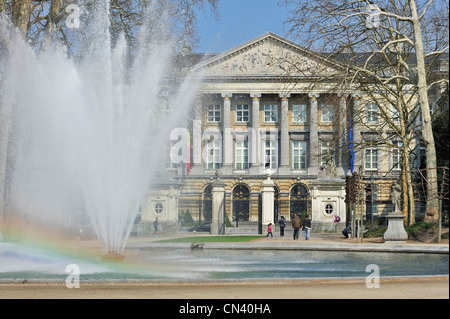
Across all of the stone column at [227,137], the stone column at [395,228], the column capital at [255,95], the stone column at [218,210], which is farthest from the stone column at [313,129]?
the stone column at [395,228]

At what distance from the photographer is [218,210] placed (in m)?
38.8

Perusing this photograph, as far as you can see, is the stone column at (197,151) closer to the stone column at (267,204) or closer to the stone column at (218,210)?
the stone column at (267,204)

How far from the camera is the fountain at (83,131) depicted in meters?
15.5

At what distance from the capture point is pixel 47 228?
19.5 metres

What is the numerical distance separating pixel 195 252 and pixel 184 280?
28.4ft

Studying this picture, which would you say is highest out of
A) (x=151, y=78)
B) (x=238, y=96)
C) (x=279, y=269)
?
(x=238, y=96)

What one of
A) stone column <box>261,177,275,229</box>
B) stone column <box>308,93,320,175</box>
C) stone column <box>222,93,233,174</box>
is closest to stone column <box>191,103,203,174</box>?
stone column <box>222,93,233,174</box>

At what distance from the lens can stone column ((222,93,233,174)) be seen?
71500 millimetres

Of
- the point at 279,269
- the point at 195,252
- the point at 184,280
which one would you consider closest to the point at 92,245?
the point at 195,252

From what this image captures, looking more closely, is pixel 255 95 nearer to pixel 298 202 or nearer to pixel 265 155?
pixel 265 155

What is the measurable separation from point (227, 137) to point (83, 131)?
57362mm

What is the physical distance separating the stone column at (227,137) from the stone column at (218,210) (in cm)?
3169
